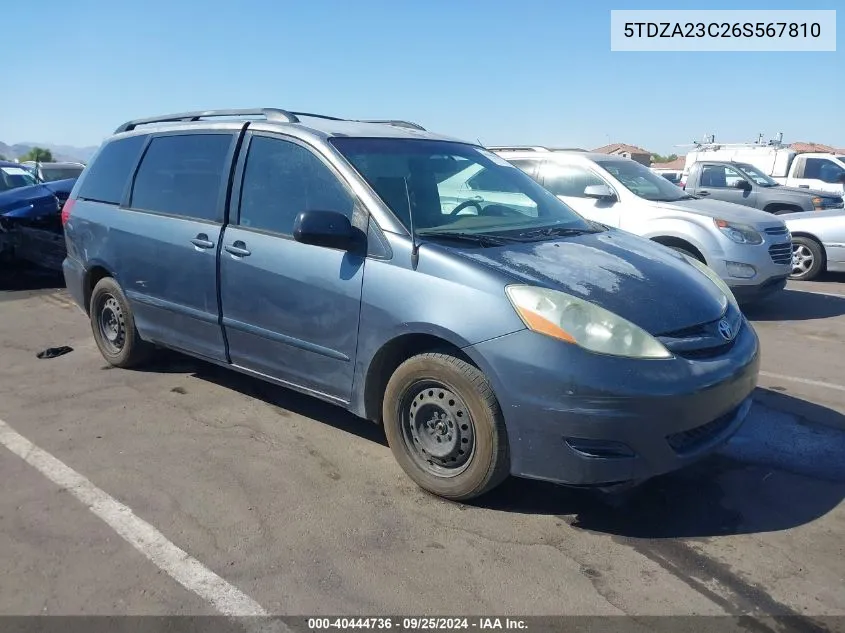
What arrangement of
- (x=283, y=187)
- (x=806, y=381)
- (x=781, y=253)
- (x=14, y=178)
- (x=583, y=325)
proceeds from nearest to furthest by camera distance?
1. (x=583, y=325)
2. (x=283, y=187)
3. (x=806, y=381)
4. (x=781, y=253)
5. (x=14, y=178)

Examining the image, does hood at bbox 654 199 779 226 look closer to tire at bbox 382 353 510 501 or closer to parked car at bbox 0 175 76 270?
tire at bbox 382 353 510 501

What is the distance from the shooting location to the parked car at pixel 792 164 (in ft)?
52.7

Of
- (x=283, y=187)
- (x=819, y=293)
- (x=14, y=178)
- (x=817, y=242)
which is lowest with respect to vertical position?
(x=819, y=293)

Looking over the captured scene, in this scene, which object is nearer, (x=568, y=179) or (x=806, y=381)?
(x=806, y=381)

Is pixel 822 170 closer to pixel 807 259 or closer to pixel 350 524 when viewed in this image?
pixel 807 259

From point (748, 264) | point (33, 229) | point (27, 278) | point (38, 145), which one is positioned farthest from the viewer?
point (38, 145)

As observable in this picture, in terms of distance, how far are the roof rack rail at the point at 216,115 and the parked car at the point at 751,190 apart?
9511 millimetres

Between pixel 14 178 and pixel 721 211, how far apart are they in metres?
11.0

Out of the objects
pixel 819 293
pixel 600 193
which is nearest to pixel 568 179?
pixel 600 193

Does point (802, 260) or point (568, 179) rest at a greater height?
point (568, 179)

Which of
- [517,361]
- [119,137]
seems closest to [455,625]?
[517,361]

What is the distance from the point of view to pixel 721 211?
7953 millimetres

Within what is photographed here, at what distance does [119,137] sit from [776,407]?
518cm

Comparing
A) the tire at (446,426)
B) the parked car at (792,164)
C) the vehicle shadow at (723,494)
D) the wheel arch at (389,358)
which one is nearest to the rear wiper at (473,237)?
the wheel arch at (389,358)
